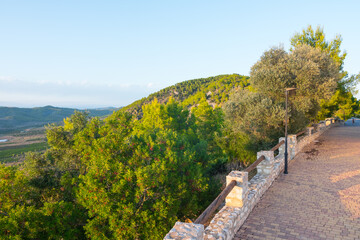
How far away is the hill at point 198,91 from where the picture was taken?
85.1m

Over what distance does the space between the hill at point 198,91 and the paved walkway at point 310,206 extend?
212 feet

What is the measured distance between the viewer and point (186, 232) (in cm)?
345

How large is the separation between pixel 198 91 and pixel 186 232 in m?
105

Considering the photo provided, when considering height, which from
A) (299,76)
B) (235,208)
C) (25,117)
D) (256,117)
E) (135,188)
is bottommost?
(135,188)

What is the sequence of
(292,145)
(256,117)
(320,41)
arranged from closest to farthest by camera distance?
(292,145), (256,117), (320,41)

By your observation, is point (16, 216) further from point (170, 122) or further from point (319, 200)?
point (170, 122)

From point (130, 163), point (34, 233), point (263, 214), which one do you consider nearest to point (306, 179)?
point (263, 214)

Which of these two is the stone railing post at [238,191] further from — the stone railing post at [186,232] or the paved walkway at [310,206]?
the stone railing post at [186,232]

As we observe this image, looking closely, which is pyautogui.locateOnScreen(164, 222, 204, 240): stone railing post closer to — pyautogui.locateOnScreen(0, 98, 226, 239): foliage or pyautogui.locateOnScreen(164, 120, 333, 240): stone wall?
pyautogui.locateOnScreen(164, 120, 333, 240): stone wall

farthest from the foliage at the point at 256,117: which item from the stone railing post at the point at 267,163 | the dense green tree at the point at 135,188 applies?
the stone railing post at the point at 267,163

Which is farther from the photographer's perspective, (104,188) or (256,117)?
(256,117)

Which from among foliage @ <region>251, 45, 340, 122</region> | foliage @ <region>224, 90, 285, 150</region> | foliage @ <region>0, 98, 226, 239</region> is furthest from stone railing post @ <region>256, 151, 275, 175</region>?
foliage @ <region>251, 45, 340, 122</region>

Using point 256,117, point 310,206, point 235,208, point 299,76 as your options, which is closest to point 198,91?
point 299,76

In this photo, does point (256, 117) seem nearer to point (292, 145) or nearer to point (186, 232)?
point (292, 145)
